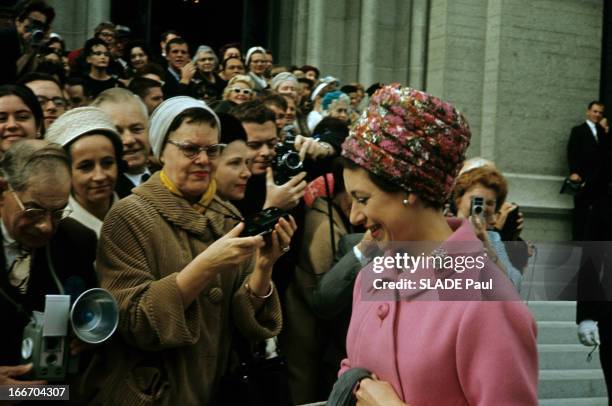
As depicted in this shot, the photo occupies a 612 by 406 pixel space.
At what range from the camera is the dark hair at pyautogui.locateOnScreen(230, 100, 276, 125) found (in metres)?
5.11

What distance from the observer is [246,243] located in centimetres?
354

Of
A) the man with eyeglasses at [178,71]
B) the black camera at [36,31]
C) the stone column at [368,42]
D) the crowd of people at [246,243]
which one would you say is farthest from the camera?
the stone column at [368,42]

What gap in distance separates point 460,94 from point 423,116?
37.3ft

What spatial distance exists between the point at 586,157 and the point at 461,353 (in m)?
11.5

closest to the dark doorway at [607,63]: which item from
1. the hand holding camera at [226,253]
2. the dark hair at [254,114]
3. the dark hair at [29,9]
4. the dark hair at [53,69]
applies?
the dark hair at [53,69]

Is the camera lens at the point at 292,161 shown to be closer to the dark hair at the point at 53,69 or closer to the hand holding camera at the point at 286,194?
the hand holding camera at the point at 286,194

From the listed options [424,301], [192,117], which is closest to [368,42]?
[192,117]

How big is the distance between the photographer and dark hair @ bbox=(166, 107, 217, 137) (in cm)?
235

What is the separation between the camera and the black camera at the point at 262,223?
3.66m

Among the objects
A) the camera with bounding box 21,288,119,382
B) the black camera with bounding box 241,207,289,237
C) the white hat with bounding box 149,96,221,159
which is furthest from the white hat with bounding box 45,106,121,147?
the camera with bounding box 21,288,119,382

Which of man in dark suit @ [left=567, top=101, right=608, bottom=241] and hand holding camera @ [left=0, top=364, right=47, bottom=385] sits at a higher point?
man in dark suit @ [left=567, top=101, right=608, bottom=241]

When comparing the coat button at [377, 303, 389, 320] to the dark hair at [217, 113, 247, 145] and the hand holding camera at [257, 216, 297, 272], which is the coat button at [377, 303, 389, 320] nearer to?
the hand holding camera at [257, 216, 297, 272]

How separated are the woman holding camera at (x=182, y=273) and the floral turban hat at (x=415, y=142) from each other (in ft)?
3.85

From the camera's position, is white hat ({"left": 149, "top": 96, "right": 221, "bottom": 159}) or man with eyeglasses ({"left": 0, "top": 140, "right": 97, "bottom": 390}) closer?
man with eyeglasses ({"left": 0, "top": 140, "right": 97, "bottom": 390})
